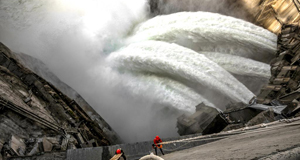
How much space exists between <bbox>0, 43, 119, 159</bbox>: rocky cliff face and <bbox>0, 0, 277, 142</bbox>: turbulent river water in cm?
657

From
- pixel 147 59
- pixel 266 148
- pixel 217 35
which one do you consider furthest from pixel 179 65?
pixel 266 148

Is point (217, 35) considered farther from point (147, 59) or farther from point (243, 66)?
point (147, 59)

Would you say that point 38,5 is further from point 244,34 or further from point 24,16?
point 244,34

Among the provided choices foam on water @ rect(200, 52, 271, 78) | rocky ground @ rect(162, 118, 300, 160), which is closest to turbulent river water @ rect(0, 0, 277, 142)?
foam on water @ rect(200, 52, 271, 78)

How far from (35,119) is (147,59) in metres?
11.0

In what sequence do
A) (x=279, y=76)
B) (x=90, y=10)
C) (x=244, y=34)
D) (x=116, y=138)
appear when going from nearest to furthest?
(x=116, y=138) → (x=279, y=76) → (x=244, y=34) → (x=90, y=10)

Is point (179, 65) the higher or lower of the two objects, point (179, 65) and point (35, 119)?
the higher

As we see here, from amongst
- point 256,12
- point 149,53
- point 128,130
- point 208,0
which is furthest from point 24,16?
point 256,12

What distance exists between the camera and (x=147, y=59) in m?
16.2

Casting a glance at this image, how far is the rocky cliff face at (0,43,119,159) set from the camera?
5754mm

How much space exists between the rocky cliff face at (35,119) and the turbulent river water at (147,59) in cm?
657

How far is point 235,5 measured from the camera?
2233 cm

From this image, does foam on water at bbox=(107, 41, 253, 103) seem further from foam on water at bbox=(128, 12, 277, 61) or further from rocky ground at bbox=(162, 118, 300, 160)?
rocky ground at bbox=(162, 118, 300, 160)

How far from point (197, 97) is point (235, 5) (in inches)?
594
